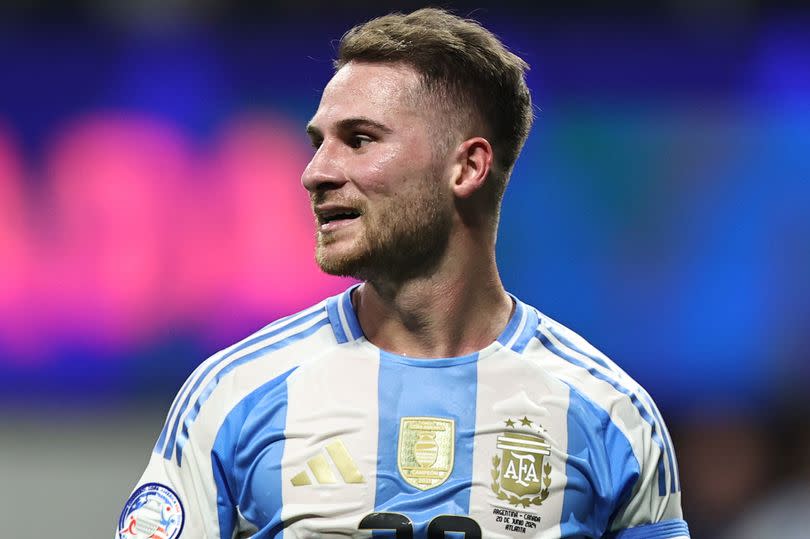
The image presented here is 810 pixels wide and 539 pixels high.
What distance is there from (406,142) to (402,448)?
0.69 metres

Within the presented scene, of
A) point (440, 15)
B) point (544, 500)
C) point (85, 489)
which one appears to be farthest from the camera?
point (85, 489)

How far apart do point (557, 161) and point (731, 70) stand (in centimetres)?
89

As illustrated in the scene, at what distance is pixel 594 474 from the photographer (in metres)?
2.67

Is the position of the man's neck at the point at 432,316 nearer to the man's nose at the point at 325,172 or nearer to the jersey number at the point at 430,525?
the man's nose at the point at 325,172

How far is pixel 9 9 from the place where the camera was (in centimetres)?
545

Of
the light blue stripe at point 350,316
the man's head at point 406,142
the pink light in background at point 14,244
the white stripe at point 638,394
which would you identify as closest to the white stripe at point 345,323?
the light blue stripe at point 350,316

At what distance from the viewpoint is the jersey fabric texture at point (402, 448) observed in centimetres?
258

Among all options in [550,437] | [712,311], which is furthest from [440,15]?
[712,311]

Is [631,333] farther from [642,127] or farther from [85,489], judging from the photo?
[85,489]

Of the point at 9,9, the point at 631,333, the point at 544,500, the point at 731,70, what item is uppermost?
the point at 9,9

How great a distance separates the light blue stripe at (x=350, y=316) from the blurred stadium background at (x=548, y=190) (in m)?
2.50

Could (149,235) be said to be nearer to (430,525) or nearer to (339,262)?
(339,262)

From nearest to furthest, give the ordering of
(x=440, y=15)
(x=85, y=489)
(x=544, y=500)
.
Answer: (x=544, y=500), (x=440, y=15), (x=85, y=489)

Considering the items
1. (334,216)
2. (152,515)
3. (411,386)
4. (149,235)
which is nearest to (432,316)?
(411,386)
